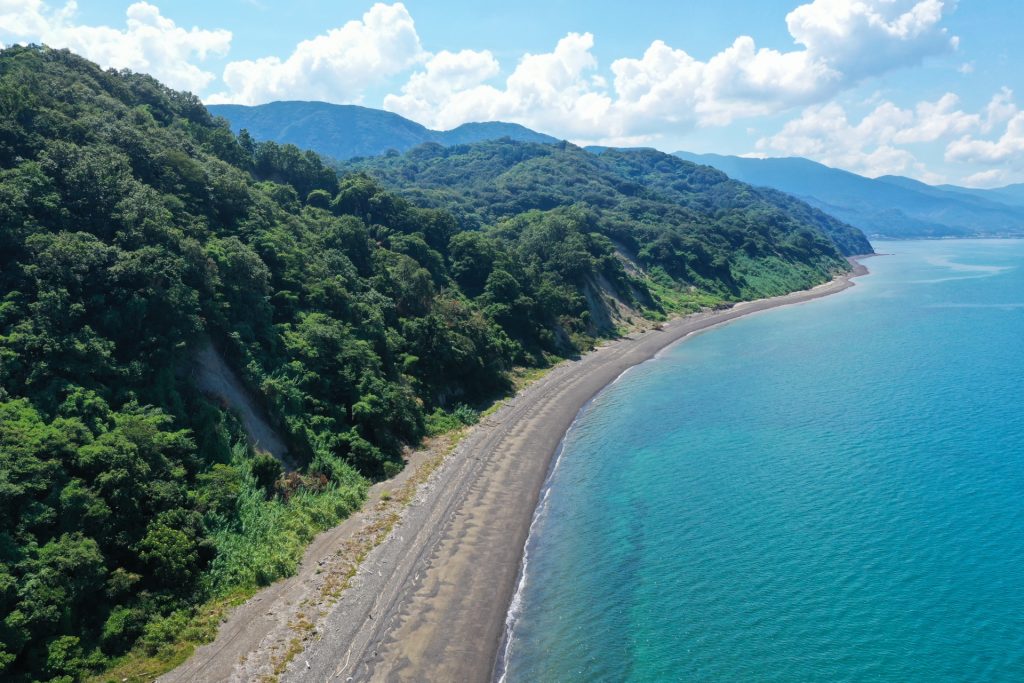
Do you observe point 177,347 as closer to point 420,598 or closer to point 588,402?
point 420,598

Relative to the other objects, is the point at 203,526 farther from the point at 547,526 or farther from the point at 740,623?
the point at 740,623

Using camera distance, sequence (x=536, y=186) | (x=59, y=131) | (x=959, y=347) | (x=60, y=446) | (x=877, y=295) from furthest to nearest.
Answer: (x=536, y=186) < (x=877, y=295) < (x=959, y=347) < (x=59, y=131) < (x=60, y=446)

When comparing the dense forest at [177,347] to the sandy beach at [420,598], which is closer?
the dense forest at [177,347]

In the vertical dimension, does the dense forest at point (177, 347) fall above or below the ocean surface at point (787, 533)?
above

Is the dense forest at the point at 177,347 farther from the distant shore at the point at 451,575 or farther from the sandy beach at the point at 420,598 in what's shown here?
the distant shore at the point at 451,575

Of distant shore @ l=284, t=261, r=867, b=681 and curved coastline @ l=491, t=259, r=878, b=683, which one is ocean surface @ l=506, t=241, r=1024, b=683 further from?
distant shore @ l=284, t=261, r=867, b=681

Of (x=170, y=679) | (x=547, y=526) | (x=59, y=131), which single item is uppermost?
(x=59, y=131)

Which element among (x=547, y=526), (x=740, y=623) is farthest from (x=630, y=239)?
(x=740, y=623)

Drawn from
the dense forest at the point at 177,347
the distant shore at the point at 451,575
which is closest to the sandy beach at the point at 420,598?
the distant shore at the point at 451,575
